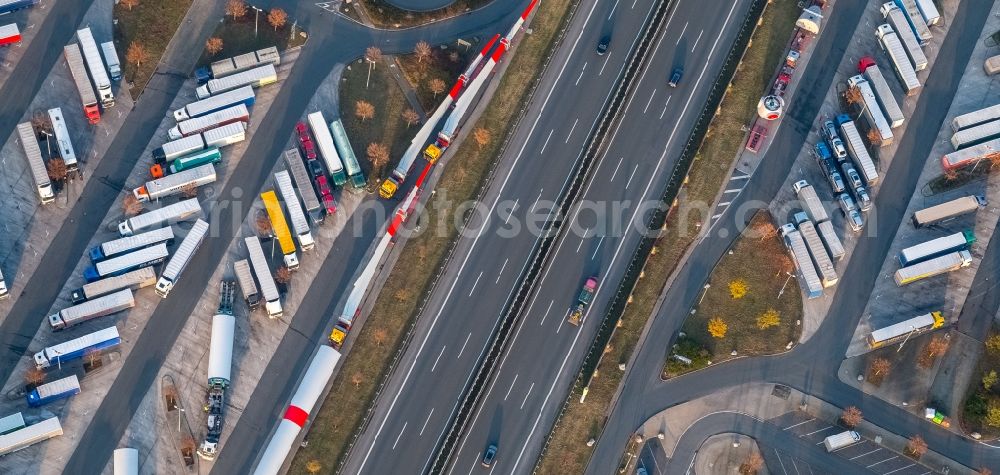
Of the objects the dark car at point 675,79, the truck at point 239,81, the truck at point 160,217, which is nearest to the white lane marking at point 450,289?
the dark car at point 675,79

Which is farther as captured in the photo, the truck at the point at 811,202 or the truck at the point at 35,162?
the truck at the point at 811,202

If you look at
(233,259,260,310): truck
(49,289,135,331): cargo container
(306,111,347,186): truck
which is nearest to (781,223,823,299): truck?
(306,111,347,186): truck

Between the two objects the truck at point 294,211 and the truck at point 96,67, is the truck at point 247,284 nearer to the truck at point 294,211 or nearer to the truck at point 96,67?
the truck at point 294,211

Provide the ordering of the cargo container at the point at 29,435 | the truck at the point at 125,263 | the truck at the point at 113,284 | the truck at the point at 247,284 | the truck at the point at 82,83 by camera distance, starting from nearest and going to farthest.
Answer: the cargo container at the point at 29,435, the truck at the point at 113,284, the truck at the point at 125,263, the truck at the point at 247,284, the truck at the point at 82,83

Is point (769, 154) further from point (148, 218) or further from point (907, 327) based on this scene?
point (148, 218)

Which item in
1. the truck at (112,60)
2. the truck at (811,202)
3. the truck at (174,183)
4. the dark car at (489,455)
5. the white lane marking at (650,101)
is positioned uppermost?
the white lane marking at (650,101)

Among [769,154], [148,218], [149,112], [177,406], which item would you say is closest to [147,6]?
[149,112]
